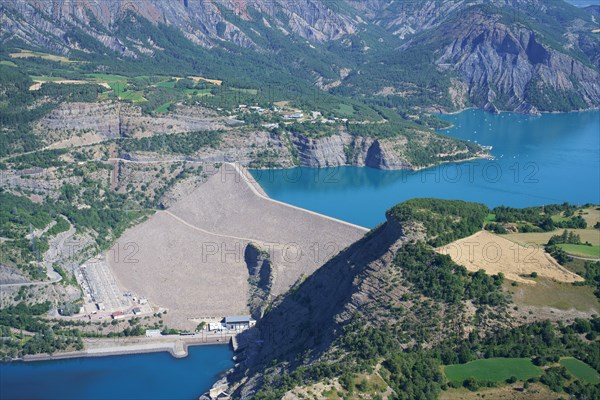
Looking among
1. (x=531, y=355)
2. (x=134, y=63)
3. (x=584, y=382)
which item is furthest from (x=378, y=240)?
(x=134, y=63)

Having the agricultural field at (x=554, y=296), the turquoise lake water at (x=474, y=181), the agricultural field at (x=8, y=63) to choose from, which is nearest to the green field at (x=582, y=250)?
the agricultural field at (x=554, y=296)

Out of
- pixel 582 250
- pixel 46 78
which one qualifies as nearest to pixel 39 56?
pixel 46 78

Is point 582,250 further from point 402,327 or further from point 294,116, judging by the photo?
point 294,116

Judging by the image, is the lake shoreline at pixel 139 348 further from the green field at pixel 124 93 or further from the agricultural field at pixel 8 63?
the agricultural field at pixel 8 63

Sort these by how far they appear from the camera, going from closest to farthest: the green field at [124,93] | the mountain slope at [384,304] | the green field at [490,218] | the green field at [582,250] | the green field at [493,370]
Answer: the green field at [493,370] < the mountain slope at [384,304] < the green field at [582,250] < the green field at [490,218] < the green field at [124,93]

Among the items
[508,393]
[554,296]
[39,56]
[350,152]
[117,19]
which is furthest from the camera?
[117,19]

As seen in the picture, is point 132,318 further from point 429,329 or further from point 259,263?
point 429,329

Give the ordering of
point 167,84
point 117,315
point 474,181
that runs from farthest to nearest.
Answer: point 167,84 → point 474,181 → point 117,315
